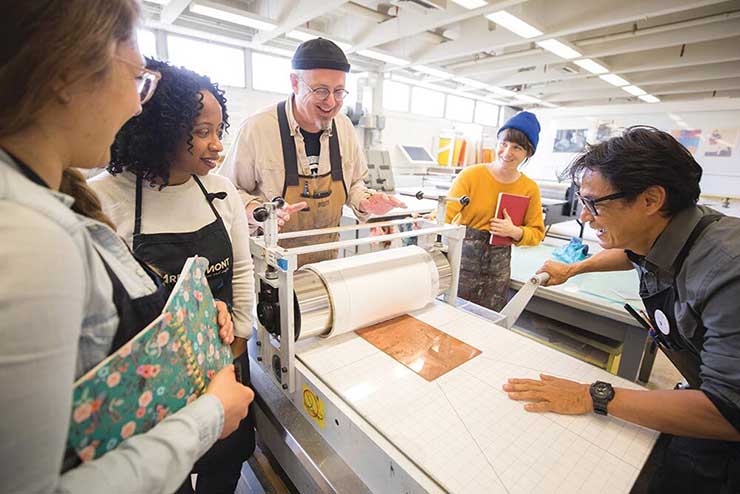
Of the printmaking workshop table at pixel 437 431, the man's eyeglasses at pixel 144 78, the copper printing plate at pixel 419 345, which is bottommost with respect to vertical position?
the printmaking workshop table at pixel 437 431

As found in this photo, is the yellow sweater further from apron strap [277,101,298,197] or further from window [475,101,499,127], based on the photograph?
window [475,101,499,127]

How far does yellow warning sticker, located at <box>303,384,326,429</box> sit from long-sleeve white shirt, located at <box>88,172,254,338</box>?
299 millimetres

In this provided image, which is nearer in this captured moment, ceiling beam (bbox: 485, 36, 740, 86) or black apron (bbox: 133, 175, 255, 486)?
black apron (bbox: 133, 175, 255, 486)

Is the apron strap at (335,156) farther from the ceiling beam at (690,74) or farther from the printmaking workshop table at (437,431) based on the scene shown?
the ceiling beam at (690,74)

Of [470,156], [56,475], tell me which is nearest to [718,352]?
[56,475]

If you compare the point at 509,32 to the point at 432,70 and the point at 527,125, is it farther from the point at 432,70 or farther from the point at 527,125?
the point at 527,125

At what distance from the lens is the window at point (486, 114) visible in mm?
8136

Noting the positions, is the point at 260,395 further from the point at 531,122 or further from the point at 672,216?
the point at 531,122

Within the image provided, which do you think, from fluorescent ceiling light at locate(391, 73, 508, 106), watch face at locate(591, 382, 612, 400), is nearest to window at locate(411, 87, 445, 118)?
fluorescent ceiling light at locate(391, 73, 508, 106)

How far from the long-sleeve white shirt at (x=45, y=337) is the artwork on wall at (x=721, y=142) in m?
7.16

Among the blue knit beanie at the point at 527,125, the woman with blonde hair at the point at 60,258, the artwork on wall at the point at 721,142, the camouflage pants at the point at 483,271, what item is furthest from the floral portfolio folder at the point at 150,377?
the artwork on wall at the point at 721,142

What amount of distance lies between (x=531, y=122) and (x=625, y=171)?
907 millimetres

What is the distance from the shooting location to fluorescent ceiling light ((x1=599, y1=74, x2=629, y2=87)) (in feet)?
16.2

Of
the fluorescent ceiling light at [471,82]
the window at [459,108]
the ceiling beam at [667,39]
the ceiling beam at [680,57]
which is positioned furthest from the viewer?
the window at [459,108]
